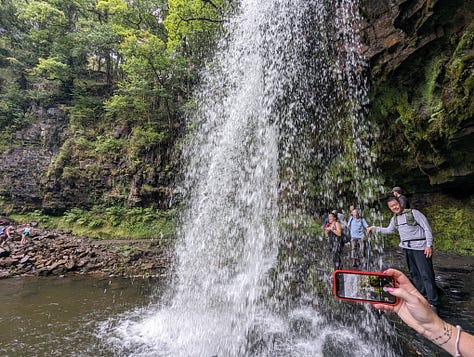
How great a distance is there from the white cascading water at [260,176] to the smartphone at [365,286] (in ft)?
8.39

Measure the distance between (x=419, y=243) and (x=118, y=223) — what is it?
1359cm

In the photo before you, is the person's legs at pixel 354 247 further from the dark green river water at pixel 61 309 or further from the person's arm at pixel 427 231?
the dark green river water at pixel 61 309

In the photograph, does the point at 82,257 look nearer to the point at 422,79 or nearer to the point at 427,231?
the point at 427,231

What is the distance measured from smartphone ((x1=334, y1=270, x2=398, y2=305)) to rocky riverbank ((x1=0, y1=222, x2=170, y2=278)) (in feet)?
26.4

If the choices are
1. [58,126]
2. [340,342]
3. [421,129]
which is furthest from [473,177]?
[58,126]

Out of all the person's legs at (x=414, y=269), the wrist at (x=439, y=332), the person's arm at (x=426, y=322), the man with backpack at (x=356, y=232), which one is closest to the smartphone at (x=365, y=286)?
the person's arm at (x=426, y=322)

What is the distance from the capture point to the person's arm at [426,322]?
1.20m

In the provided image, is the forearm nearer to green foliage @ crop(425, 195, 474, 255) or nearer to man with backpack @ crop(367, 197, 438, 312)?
man with backpack @ crop(367, 197, 438, 312)

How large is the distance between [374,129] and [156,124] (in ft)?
39.7

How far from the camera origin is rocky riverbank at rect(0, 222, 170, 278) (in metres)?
9.06

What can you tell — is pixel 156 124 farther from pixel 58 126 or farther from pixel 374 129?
pixel 374 129

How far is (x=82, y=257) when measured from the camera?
33.1 ft

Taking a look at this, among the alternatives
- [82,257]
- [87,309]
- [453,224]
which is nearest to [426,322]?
[87,309]

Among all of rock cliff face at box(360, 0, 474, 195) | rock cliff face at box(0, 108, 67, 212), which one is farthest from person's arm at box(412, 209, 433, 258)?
rock cliff face at box(0, 108, 67, 212)
